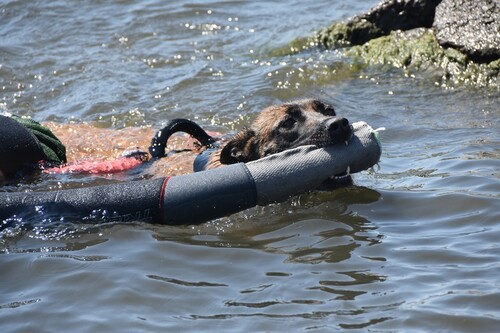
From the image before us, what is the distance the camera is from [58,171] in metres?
7.66

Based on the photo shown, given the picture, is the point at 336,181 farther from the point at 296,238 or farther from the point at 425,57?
the point at 425,57

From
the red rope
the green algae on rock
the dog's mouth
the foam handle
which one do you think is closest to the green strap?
the red rope

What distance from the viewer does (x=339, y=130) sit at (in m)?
6.30

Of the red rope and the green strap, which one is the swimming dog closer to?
the red rope

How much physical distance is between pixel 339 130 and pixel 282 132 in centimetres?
81

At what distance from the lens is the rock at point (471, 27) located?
31.5 ft

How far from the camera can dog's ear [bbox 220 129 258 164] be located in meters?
7.24

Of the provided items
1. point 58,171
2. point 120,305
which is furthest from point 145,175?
point 120,305

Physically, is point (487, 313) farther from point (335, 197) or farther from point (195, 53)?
point (195, 53)

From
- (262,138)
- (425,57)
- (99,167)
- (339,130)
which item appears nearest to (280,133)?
(262,138)

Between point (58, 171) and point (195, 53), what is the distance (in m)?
4.75

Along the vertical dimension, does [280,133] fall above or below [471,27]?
below

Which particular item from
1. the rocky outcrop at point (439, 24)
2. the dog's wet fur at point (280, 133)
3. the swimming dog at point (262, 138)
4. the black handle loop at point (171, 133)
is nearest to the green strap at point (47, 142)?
the swimming dog at point (262, 138)

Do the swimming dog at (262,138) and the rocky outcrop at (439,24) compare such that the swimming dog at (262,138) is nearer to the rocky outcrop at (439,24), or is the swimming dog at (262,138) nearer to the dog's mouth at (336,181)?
the dog's mouth at (336,181)
